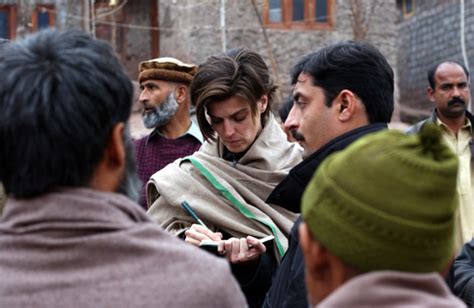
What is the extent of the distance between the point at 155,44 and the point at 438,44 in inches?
249

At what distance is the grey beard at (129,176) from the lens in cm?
216

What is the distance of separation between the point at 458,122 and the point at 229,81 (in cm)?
271

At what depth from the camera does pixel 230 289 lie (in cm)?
209

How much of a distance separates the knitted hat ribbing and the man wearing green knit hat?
391cm

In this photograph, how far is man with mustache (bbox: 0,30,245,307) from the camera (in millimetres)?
1982

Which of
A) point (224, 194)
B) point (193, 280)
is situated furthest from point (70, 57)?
point (224, 194)

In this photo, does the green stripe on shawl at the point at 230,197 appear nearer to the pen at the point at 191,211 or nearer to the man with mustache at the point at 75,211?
the pen at the point at 191,211

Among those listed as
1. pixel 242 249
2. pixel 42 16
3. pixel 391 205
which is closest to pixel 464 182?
pixel 242 249

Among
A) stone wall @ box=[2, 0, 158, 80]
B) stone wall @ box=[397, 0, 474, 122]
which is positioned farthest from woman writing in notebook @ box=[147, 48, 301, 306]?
stone wall @ box=[2, 0, 158, 80]

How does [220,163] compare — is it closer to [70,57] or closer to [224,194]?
[224,194]

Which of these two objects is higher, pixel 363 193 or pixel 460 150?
pixel 363 193

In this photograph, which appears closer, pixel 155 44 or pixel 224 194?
pixel 224 194

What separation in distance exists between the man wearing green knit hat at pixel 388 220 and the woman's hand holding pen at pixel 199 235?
1.88 meters

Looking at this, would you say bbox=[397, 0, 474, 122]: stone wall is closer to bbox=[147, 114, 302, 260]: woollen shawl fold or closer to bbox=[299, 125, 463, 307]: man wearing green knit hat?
bbox=[147, 114, 302, 260]: woollen shawl fold
